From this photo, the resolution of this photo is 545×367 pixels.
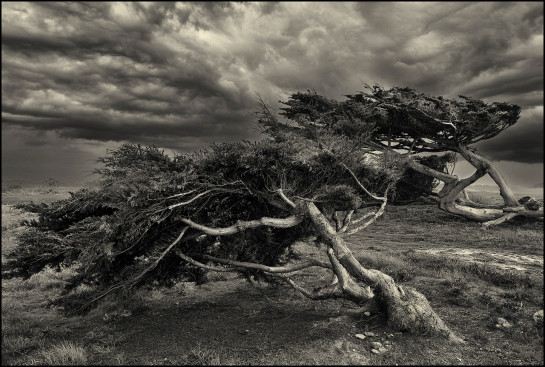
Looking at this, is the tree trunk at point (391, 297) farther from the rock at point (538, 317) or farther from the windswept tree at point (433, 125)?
the windswept tree at point (433, 125)

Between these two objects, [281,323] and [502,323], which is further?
[281,323]

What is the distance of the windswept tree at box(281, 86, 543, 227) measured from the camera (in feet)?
67.5

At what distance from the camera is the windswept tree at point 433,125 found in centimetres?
2056

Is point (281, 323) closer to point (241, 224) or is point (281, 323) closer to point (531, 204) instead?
point (241, 224)

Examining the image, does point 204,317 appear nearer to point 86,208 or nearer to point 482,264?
point 86,208

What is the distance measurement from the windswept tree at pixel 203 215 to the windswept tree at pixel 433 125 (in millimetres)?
10881

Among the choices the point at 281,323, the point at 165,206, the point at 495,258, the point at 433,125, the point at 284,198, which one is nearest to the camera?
the point at 165,206

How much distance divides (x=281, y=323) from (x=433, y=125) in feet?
55.0

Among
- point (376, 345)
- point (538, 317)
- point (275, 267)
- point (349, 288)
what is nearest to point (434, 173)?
point (538, 317)

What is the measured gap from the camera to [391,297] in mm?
7797

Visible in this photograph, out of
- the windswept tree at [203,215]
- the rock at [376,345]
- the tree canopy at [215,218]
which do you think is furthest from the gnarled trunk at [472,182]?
the rock at [376,345]

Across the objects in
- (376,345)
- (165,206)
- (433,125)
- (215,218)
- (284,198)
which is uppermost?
(433,125)

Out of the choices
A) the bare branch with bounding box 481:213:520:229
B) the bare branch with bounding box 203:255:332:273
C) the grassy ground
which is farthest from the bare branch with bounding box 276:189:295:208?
the bare branch with bounding box 481:213:520:229

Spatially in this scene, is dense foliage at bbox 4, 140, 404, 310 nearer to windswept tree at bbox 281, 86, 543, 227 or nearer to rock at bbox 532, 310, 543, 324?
rock at bbox 532, 310, 543, 324
